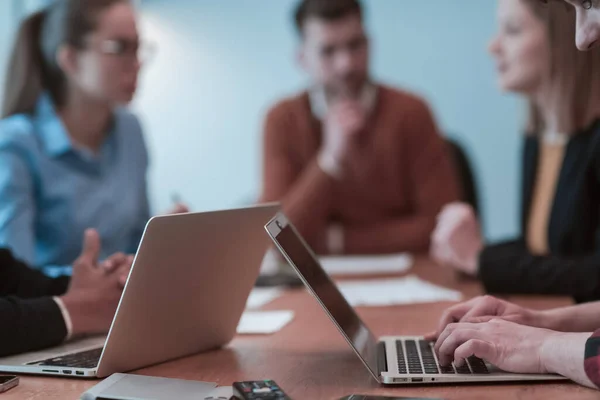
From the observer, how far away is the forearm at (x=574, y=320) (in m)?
1.05

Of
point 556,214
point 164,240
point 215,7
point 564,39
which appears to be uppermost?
point 215,7

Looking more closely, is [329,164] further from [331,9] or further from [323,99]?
[331,9]

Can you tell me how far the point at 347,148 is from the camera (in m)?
2.54

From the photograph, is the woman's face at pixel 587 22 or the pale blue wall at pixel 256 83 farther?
the pale blue wall at pixel 256 83

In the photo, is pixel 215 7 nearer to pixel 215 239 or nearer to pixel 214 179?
pixel 214 179

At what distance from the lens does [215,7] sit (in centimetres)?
441

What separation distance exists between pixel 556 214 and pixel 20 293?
130cm

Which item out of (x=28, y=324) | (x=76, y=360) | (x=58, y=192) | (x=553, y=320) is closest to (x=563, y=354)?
(x=553, y=320)

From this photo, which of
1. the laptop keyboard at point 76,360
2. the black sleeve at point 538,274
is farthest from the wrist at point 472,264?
the laptop keyboard at point 76,360

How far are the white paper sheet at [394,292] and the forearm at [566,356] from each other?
0.65 m

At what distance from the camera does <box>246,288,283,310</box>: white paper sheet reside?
5.17 ft

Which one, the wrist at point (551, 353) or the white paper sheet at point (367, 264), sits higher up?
the wrist at point (551, 353)

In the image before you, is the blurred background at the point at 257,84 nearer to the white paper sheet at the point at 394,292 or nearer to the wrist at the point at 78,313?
the white paper sheet at the point at 394,292

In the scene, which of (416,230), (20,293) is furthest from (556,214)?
(20,293)
